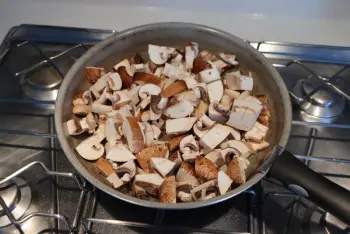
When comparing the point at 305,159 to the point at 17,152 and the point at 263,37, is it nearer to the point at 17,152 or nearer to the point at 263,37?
the point at 263,37

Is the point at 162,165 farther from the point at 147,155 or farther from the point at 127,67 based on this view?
the point at 127,67


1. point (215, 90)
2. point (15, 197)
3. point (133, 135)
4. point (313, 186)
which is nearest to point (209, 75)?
point (215, 90)

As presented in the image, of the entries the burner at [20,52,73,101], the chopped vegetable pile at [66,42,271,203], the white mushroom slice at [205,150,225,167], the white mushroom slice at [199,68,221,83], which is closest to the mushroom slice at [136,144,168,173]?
the chopped vegetable pile at [66,42,271,203]

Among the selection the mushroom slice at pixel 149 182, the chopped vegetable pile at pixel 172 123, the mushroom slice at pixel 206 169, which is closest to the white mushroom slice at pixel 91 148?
the chopped vegetable pile at pixel 172 123

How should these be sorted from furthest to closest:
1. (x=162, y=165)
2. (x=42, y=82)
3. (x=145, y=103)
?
(x=42, y=82), (x=145, y=103), (x=162, y=165)

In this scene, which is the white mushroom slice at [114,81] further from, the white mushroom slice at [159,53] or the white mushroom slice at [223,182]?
the white mushroom slice at [223,182]

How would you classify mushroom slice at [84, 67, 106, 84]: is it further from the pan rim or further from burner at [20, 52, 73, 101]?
burner at [20, 52, 73, 101]
